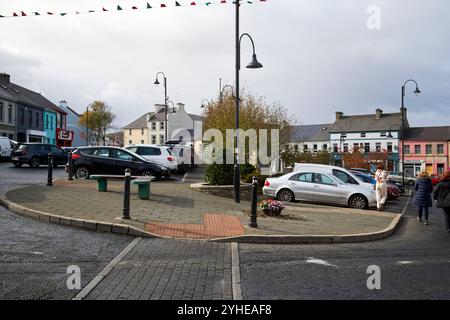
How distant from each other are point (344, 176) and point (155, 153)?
962 cm

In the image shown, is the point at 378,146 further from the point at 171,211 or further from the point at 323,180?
the point at 171,211

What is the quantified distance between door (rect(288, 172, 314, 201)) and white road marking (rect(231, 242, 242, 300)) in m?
9.47

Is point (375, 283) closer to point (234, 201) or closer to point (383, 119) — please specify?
point (234, 201)

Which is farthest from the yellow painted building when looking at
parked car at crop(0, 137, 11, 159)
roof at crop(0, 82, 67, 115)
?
parked car at crop(0, 137, 11, 159)

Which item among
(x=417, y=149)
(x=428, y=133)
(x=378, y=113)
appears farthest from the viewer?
(x=378, y=113)

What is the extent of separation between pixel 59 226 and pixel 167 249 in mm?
2543

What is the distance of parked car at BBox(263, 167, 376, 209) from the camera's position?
16.5 metres

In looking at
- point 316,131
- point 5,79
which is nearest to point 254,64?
point 5,79

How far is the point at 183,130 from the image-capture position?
7762cm

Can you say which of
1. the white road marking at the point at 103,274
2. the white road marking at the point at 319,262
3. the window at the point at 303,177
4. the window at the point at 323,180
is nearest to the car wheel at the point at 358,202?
the window at the point at 323,180

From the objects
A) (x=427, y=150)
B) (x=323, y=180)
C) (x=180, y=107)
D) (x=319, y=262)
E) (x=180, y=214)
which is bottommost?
(x=319, y=262)

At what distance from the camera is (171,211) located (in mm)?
10938

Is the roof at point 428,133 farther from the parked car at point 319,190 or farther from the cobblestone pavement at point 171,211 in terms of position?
the cobblestone pavement at point 171,211
